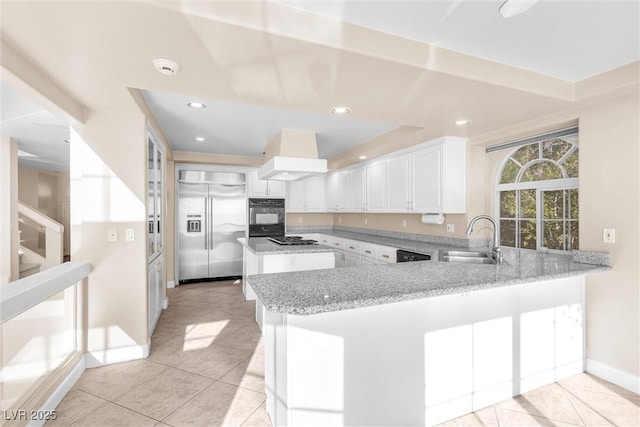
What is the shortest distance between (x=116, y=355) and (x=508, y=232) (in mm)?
4168

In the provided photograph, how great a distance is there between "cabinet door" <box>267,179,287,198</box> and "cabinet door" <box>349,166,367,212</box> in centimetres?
139

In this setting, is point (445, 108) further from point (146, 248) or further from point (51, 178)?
point (51, 178)

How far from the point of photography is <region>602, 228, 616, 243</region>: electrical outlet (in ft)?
7.55

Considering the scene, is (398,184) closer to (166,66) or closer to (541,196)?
(541,196)

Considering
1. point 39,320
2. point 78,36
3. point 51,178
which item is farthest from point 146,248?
point 51,178

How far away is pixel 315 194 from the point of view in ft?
20.5

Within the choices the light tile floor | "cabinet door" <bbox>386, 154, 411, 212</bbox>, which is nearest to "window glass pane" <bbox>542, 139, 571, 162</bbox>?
"cabinet door" <bbox>386, 154, 411, 212</bbox>

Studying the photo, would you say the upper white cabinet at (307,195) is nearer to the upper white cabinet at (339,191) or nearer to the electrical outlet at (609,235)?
the upper white cabinet at (339,191)

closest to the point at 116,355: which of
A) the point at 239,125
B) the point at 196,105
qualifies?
the point at 196,105

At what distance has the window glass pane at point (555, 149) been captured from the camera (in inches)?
113

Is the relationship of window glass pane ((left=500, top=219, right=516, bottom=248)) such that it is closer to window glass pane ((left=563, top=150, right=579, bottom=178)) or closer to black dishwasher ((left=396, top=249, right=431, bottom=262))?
window glass pane ((left=563, top=150, right=579, bottom=178))

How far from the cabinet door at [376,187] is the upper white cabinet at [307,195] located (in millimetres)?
1568

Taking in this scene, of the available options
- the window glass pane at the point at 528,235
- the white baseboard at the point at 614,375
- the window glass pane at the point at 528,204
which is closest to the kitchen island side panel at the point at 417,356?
the white baseboard at the point at 614,375

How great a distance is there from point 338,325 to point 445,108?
2010 mm
